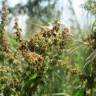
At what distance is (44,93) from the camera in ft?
12.1

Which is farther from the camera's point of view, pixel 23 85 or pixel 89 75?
pixel 89 75

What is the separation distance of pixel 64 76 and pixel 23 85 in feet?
4.17

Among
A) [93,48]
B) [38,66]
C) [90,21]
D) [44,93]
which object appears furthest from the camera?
[90,21]

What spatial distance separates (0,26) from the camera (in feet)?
10.3

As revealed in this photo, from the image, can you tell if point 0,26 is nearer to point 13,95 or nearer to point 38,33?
point 38,33

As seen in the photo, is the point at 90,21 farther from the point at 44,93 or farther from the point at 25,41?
the point at 25,41

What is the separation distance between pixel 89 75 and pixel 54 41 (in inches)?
17.5

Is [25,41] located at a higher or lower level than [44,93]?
higher

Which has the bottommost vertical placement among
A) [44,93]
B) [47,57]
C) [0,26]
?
[44,93]

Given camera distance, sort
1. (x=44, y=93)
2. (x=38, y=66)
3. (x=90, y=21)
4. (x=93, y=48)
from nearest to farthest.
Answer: (x=38, y=66)
(x=93, y=48)
(x=44, y=93)
(x=90, y=21)

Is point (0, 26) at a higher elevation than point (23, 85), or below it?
higher

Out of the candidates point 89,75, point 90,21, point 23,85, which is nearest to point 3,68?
point 23,85

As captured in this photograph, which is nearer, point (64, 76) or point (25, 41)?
point (25, 41)

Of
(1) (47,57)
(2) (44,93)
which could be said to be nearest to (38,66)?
(1) (47,57)
